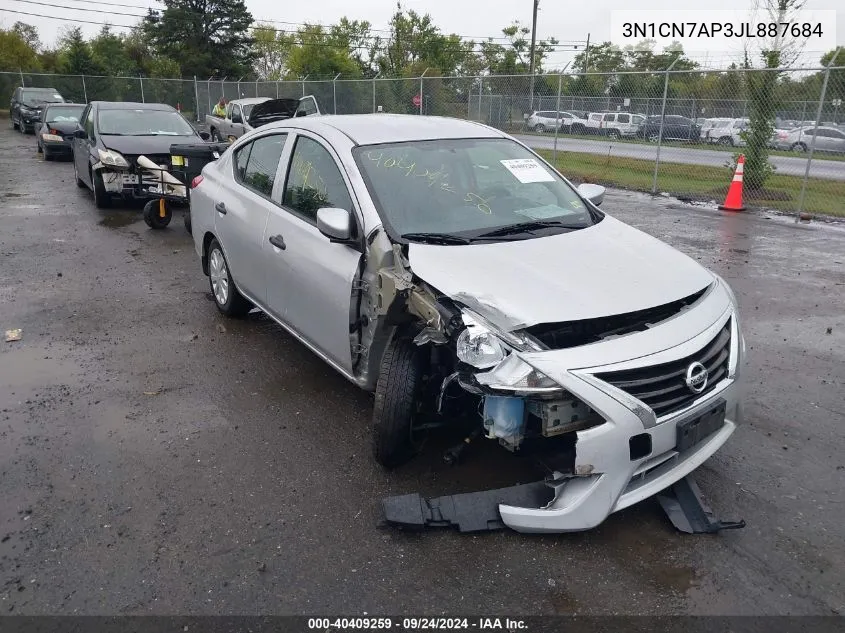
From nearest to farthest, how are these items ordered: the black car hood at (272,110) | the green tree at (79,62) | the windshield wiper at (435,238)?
1. the windshield wiper at (435,238)
2. the black car hood at (272,110)
3. the green tree at (79,62)

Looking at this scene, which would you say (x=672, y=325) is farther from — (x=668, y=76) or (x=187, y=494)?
(x=668, y=76)

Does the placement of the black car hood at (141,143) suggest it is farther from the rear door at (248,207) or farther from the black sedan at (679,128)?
the black sedan at (679,128)

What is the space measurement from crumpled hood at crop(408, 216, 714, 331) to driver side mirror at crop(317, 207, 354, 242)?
421 mm

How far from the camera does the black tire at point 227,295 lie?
5.85 m

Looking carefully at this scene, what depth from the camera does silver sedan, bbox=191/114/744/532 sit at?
2.98m

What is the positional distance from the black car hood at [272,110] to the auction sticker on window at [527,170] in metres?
11.5

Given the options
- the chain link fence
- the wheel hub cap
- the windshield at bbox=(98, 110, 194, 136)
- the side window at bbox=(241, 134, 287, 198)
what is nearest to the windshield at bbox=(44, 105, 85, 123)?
the windshield at bbox=(98, 110, 194, 136)

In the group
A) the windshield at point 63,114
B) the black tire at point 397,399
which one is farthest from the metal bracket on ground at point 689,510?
the windshield at point 63,114

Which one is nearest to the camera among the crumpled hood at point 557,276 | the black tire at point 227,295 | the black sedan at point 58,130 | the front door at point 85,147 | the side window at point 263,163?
the crumpled hood at point 557,276

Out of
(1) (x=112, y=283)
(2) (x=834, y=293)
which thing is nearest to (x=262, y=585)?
(1) (x=112, y=283)

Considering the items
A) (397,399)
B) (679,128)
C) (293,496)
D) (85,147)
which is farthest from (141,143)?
(679,128)

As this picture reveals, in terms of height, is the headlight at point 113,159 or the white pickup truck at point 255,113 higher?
the white pickup truck at point 255,113

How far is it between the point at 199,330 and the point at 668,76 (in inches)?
428

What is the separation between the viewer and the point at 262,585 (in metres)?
2.88
